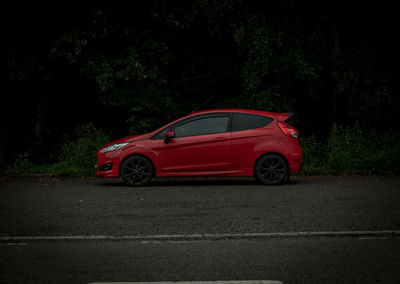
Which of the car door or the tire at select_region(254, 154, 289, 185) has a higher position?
the car door

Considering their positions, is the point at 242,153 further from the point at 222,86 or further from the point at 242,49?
the point at 222,86

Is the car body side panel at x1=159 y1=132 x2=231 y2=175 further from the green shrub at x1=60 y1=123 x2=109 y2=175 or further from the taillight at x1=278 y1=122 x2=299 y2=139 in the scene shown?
the green shrub at x1=60 y1=123 x2=109 y2=175

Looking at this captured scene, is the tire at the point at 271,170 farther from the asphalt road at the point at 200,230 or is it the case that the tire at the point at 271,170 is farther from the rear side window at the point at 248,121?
the rear side window at the point at 248,121

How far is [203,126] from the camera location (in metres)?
12.5

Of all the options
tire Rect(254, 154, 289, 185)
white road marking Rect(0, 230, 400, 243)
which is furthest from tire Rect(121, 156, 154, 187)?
white road marking Rect(0, 230, 400, 243)

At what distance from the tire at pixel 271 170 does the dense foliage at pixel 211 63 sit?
2.85 metres

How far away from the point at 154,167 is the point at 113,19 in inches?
251

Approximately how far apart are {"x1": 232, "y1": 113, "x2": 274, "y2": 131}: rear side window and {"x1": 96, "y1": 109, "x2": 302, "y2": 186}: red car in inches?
0.9

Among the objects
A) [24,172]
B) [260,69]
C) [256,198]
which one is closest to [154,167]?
[256,198]

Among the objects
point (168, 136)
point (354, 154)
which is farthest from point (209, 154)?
point (354, 154)

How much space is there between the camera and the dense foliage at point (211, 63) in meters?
16.1

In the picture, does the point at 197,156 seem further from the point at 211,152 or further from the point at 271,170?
the point at 271,170

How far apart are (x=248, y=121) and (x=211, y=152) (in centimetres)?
114

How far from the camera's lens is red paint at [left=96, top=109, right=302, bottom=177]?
1220cm
